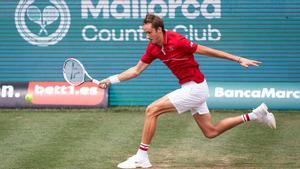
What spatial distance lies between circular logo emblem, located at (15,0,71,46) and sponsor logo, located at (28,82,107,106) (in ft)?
3.54

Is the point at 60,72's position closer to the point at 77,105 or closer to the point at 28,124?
the point at 77,105

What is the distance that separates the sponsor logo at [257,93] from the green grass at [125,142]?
1.91 feet

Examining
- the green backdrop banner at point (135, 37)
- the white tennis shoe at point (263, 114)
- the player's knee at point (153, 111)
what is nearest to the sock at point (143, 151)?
the player's knee at point (153, 111)

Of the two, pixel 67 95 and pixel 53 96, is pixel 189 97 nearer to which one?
pixel 67 95

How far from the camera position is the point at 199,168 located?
10031 mm

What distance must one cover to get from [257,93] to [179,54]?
661 centimetres

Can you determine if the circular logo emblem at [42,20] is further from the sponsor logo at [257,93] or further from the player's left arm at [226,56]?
the player's left arm at [226,56]

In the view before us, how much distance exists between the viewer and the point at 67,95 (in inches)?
645

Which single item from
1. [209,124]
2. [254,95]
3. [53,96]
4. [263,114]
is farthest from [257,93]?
[209,124]

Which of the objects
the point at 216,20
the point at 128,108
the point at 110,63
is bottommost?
the point at 128,108

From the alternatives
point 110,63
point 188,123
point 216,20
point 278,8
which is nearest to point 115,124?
point 188,123

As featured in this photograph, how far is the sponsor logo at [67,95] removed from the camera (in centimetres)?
1625

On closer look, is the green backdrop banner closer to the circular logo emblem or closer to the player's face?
the circular logo emblem

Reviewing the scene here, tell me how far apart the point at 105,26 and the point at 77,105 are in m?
1.96
